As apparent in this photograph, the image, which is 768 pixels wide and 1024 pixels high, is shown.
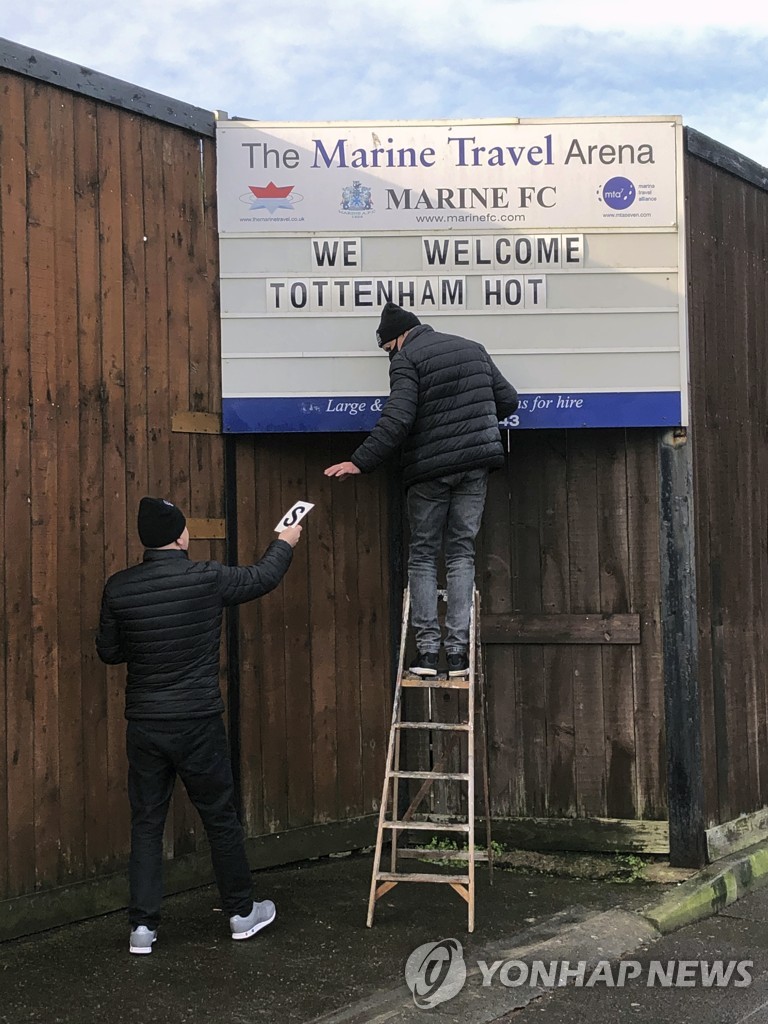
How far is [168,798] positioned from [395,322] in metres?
2.69

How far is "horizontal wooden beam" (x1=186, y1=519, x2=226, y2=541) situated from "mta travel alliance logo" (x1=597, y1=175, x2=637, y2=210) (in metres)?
2.90

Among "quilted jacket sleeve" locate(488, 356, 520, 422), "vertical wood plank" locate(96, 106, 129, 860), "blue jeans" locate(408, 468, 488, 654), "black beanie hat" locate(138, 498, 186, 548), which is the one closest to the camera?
"black beanie hat" locate(138, 498, 186, 548)

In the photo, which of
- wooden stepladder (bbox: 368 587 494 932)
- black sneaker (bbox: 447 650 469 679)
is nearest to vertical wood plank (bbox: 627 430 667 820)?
wooden stepladder (bbox: 368 587 494 932)

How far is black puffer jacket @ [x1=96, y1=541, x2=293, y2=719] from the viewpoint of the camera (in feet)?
17.3

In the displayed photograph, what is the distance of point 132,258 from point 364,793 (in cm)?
343

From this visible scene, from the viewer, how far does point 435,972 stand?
4926mm

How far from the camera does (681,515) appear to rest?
22.0 feet

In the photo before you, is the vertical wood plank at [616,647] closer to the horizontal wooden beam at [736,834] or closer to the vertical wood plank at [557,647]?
the vertical wood plank at [557,647]

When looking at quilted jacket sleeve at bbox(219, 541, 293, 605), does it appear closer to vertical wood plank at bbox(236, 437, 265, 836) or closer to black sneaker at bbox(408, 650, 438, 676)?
black sneaker at bbox(408, 650, 438, 676)

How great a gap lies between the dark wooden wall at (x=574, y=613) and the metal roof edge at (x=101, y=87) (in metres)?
2.68

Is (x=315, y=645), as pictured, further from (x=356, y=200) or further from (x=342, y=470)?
(x=356, y=200)

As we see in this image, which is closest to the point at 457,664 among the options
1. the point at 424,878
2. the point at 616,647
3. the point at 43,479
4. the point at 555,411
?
the point at 424,878

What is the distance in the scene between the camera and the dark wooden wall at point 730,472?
6.90 meters

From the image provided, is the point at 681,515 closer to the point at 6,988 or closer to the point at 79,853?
the point at 79,853
